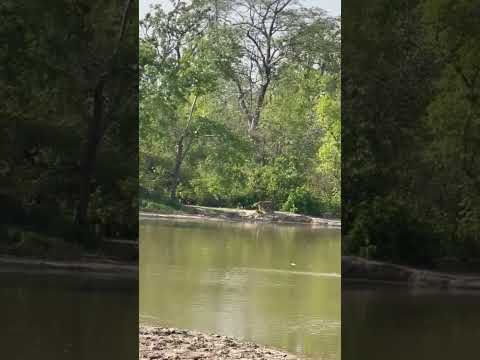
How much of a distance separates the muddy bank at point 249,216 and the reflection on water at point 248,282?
58mm

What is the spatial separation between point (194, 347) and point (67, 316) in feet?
3.36

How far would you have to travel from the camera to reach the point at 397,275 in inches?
188

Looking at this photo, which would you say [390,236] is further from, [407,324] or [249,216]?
[249,216]

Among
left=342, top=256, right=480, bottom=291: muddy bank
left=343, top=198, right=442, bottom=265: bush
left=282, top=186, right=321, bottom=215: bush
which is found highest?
left=282, top=186, right=321, bottom=215: bush

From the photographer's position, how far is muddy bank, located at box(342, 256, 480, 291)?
4.77 metres

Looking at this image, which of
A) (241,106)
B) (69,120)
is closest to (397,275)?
(241,106)

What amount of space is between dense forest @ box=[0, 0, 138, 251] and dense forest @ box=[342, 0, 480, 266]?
1526mm

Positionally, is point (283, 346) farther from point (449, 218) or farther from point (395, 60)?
point (395, 60)

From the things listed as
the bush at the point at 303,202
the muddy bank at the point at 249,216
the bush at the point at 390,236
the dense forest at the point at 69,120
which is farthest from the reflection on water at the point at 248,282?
the dense forest at the point at 69,120

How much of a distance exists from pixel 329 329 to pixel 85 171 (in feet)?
6.99

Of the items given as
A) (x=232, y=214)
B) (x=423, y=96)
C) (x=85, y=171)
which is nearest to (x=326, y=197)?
(x=232, y=214)

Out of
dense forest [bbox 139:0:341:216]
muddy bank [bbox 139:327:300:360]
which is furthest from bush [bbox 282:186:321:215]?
muddy bank [bbox 139:327:300:360]

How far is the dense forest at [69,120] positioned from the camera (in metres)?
4.62

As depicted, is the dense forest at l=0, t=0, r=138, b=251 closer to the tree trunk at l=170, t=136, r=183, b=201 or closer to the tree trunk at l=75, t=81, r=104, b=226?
the tree trunk at l=75, t=81, r=104, b=226
